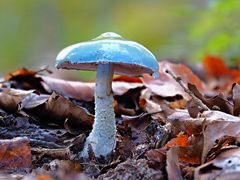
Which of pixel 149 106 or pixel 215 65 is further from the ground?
pixel 149 106

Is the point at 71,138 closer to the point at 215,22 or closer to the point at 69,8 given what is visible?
the point at 215,22

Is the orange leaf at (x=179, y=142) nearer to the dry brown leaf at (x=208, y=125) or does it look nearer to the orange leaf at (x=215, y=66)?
the dry brown leaf at (x=208, y=125)

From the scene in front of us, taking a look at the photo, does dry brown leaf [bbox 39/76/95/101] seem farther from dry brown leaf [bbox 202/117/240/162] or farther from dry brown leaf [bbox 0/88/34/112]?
dry brown leaf [bbox 202/117/240/162]

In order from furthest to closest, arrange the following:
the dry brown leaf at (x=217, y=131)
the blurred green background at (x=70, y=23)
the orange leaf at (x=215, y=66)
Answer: the blurred green background at (x=70, y=23) → the orange leaf at (x=215, y=66) → the dry brown leaf at (x=217, y=131)

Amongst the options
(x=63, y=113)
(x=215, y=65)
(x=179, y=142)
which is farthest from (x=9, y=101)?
(x=215, y=65)

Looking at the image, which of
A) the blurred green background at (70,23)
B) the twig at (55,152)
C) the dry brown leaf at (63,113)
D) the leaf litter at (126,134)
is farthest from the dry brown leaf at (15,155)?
the blurred green background at (70,23)

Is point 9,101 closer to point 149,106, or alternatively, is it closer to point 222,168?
point 149,106
